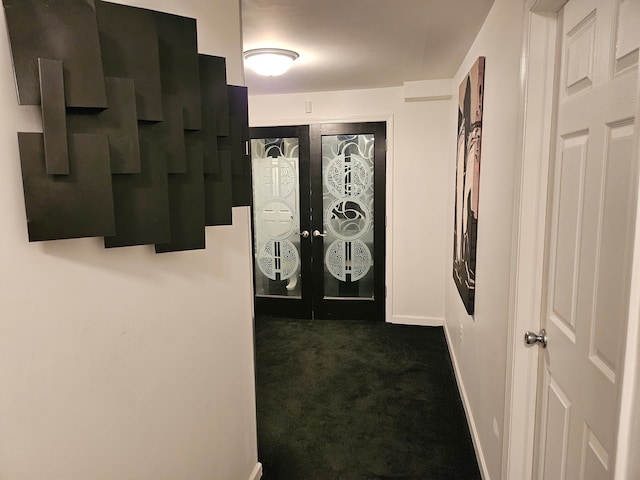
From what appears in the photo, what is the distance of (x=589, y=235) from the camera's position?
1.19 m

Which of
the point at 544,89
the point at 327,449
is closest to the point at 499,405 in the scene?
the point at 327,449

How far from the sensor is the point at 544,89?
4.97 feet

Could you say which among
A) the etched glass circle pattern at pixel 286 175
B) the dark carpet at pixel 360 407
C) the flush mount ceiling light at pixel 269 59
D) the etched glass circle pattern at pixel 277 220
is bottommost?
the dark carpet at pixel 360 407

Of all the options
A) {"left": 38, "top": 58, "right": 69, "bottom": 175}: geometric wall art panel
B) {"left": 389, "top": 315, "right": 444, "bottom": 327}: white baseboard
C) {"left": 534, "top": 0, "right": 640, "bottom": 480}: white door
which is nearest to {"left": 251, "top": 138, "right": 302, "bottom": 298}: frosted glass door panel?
{"left": 389, "top": 315, "right": 444, "bottom": 327}: white baseboard

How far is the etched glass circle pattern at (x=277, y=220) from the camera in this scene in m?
4.55

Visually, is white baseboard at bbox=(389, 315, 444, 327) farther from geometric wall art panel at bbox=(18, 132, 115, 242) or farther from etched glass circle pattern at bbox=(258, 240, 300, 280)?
geometric wall art panel at bbox=(18, 132, 115, 242)

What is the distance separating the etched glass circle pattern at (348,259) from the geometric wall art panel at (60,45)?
11.6 ft

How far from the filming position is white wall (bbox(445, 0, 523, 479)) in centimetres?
180

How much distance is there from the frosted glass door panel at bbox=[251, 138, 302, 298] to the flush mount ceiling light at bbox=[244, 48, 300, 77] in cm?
143

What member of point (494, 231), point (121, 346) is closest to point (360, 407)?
point (494, 231)

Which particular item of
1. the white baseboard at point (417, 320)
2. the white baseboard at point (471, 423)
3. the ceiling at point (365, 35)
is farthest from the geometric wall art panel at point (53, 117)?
the white baseboard at point (417, 320)

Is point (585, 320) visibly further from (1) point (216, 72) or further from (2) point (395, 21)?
(2) point (395, 21)

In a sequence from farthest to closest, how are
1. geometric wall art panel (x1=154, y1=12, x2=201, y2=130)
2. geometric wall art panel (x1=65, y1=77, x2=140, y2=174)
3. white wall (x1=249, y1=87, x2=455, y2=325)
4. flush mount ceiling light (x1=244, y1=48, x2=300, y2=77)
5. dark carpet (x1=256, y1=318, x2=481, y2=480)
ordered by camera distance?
1. white wall (x1=249, y1=87, x2=455, y2=325)
2. flush mount ceiling light (x1=244, y1=48, x2=300, y2=77)
3. dark carpet (x1=256, y1=318, x2=481, y2=480)
4. geometric wall art panel (x1=154, y1=12, x2=201, y2=130)
5. geometric wall art panel (x1=65, y1=77, x2=140, y2=174)

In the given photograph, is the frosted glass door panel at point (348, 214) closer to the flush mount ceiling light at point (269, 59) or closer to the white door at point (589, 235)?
the flush mount ceiling light at point (269, 59)
